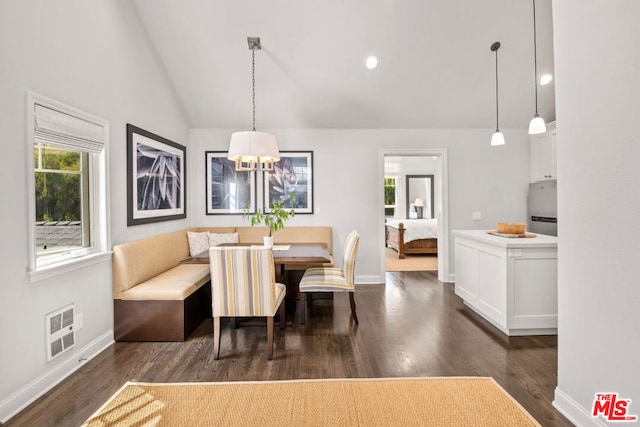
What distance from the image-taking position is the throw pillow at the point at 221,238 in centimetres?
451

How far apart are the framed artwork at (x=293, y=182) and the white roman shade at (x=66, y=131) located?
2.43 m

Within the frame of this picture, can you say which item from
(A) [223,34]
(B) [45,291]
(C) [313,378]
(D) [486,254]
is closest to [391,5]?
(A) [223,34]

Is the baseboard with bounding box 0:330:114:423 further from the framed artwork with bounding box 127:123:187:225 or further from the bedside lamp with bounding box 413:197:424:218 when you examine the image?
the bedside lamp with bounding box 413:197:424:218

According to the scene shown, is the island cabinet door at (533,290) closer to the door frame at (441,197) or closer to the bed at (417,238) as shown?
the door frame at (441,197)

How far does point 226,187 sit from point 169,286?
7.20 ft

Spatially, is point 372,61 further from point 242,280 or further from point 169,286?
point 169,286

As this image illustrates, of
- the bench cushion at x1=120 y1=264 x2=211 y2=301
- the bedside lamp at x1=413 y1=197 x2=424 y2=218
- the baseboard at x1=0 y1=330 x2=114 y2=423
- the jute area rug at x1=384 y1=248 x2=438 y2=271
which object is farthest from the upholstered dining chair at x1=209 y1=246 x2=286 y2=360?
the bedside lamp at x1=413 y1=197 x2=424 y2=218

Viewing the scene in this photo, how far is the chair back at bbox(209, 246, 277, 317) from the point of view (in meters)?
2.55

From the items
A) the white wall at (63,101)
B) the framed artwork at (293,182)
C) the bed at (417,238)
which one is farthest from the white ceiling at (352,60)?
the bed at (417,238)

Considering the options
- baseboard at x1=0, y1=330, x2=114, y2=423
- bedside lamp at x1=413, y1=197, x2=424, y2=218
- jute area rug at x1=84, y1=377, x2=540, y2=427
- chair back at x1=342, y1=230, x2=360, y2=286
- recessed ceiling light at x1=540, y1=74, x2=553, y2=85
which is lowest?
jute area rug at x1=84, y1=377, x2=540, y2=427

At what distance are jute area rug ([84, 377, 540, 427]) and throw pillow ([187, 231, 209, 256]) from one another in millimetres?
2227

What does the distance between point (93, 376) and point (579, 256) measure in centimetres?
323

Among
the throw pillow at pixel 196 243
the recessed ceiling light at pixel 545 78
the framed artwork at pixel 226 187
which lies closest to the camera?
the recessed ceiling light at pixel 545 78

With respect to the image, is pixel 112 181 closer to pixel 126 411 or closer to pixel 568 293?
pixel 126 411
